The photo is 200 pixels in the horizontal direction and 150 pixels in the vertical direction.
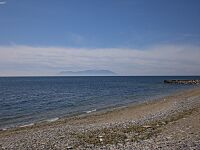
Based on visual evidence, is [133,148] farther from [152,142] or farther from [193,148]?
[193,148]

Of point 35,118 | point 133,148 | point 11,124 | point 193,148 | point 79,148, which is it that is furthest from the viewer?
point 35,118

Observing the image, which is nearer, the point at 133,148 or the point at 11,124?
the point at 133,148

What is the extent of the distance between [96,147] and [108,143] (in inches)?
37.0

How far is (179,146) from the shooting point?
12.7 m

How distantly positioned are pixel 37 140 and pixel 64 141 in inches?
70.6

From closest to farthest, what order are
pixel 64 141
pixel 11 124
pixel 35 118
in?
pixel 64 141 < pixel 11 124 < pixel 35 118

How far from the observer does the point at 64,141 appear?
1571 centimetres

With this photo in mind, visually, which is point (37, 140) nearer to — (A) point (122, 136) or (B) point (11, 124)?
(A) point (122, 136)

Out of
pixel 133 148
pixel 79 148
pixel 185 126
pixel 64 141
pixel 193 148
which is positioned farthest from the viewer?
pixel 185 126

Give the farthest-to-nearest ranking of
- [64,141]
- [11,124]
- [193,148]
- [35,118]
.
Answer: [35,118]
[11,124]
[64,141]
[193,148]

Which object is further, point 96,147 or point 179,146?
point 96,147

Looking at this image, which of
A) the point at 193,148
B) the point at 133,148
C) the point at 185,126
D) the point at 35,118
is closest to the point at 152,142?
the point at 133,148

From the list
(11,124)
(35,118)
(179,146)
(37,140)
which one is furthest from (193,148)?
(35,118)

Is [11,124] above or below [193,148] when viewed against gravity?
below
